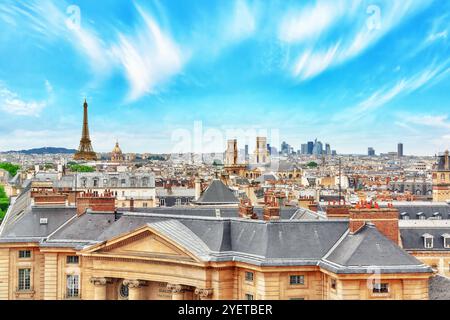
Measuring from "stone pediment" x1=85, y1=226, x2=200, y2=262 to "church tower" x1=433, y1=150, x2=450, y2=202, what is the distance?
60.2 meters

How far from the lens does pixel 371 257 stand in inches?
904

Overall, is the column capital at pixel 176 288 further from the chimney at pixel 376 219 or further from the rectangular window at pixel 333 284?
the chimney at pixel 376 219

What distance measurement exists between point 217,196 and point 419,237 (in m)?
23.3

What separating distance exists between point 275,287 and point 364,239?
3.55m

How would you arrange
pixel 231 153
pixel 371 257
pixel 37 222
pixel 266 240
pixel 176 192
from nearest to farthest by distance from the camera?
pixel 371 257
pixel 266 240
pixel 37 222
pixel 176 192
pixel 231 153

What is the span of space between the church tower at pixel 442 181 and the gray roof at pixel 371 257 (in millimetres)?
59370

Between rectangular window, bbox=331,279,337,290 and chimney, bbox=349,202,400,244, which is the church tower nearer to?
chimney, bbox=349,202,400,244

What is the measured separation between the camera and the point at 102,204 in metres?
33.0

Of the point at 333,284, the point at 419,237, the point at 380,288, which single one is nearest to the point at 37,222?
the point at 333,284

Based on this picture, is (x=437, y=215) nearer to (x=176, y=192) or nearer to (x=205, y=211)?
(x=205, y=211)

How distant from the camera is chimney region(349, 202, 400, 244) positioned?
25.3 m

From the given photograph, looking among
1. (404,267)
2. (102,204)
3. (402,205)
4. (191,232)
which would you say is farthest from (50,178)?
(404,267)

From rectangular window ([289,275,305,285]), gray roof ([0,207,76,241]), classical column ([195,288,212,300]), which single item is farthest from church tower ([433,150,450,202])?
classical column ([195,288,212,300])

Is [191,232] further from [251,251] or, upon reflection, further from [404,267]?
[404,267]
